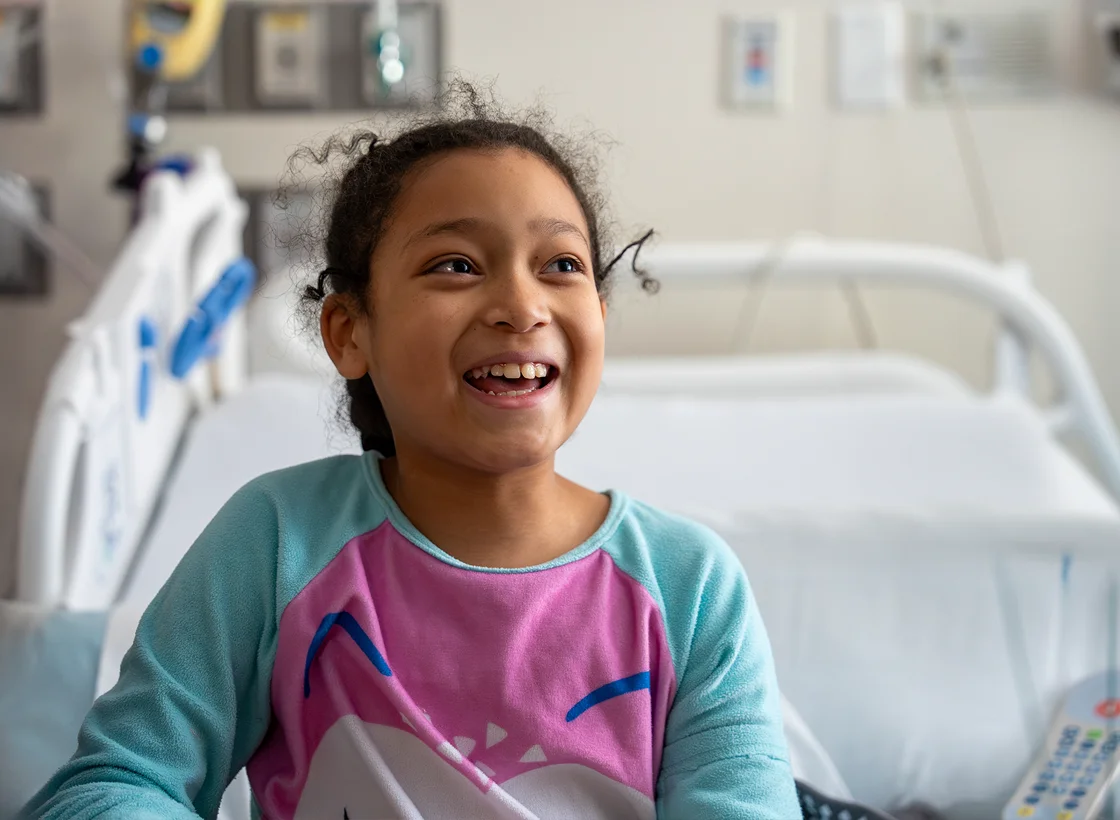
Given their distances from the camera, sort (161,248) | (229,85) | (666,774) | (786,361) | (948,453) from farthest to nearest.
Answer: (229,85), (786,361), (948,453), (161,248), (666,774)

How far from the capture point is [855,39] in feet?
7.54

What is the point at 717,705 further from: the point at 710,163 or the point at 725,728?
the point at 710,163

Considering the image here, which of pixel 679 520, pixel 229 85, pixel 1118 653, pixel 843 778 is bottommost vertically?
pixel 843 778

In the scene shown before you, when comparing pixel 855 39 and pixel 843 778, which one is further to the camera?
pixel 855 39

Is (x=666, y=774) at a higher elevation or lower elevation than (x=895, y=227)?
lower

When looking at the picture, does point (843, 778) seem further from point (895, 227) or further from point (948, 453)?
point (895, 227)

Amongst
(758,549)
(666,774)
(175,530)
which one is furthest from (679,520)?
(175,530)

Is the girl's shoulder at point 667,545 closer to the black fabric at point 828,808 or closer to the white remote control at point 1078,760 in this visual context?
the black fabric at point 828,808

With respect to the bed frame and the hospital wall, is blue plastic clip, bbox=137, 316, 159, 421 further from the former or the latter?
the hospital wall

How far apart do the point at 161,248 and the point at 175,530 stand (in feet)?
1.22

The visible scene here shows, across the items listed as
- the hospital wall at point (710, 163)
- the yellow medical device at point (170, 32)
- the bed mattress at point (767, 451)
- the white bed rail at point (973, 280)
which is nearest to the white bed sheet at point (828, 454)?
the bed mattress at point (767, 451)

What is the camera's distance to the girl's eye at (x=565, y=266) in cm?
78

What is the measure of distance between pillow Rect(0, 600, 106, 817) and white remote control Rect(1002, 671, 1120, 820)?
668mm

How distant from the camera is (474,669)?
29.6 inches
